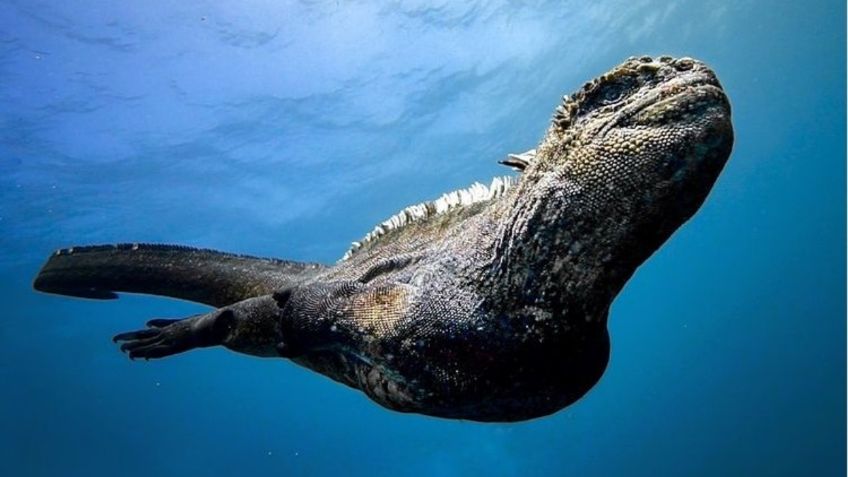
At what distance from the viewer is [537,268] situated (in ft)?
7.93

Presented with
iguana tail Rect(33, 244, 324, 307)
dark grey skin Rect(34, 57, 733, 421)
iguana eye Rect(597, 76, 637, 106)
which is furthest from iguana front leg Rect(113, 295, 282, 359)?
iguana eye Rect(597, 76, 637, 106)

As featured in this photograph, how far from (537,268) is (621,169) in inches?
20.9

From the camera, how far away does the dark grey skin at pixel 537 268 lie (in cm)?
215

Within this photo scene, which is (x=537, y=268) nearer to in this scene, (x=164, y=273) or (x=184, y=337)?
(x=184, y=337)

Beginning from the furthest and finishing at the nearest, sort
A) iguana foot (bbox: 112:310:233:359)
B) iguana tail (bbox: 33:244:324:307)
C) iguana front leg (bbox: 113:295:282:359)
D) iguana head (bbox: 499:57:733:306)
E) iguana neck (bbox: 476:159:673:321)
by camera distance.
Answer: iguana tail (bbox: 33:244:324:307)
iguana foot (bbox: 112:310:233:359)
iguana front leg (bbox: 113:295:282:359)
iguana neck (bbox: 476:159:673:321)
iguana head (bbox: 499:57:733:306)

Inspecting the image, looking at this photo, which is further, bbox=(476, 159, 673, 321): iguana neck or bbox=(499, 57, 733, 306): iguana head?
bbox=(476, 159, 673, 321): iguana neck

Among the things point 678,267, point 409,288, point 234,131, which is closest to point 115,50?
point 234,131

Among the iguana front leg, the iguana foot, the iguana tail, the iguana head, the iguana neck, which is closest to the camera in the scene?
the iguana head

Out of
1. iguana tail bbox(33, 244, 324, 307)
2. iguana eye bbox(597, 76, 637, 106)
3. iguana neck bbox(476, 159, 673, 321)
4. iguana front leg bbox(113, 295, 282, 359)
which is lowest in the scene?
iguana neck bbox(476, 159, 673, 321)

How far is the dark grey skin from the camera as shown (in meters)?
2.15

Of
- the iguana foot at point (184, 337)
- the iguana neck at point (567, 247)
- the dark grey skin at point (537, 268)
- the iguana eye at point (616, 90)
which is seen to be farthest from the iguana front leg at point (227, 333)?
the iguana eye at point (616, 90)

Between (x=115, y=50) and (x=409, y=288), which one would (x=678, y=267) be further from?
(x=409, y=288)

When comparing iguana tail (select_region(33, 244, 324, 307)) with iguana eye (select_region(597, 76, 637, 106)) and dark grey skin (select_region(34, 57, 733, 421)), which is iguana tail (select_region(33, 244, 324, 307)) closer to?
dark grey skin (select_region(34, 57, 733, 421))

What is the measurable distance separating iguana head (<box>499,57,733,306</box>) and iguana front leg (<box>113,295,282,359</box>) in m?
1.71
